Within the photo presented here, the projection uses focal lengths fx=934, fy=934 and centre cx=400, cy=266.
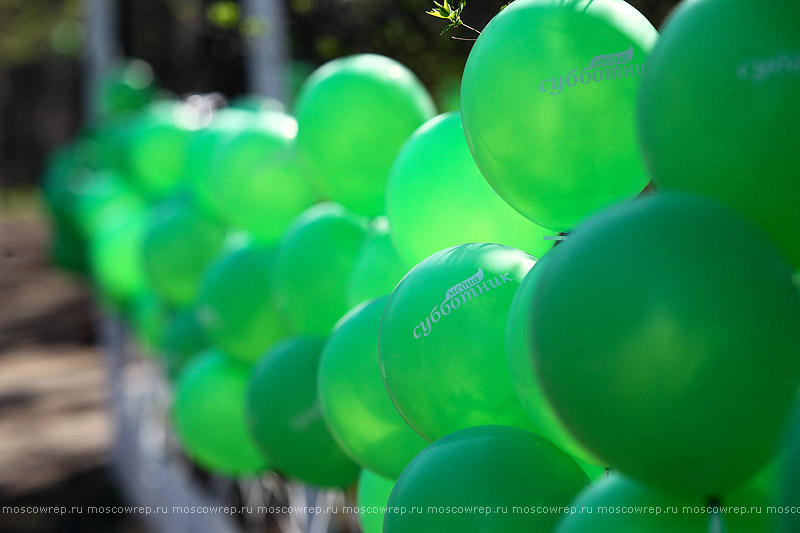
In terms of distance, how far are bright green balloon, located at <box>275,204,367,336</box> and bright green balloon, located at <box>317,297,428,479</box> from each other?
33 cm

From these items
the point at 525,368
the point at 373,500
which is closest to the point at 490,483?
the point at 525,368

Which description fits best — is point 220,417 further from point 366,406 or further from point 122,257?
point 122,257

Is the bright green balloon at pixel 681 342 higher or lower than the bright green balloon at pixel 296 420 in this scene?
higher

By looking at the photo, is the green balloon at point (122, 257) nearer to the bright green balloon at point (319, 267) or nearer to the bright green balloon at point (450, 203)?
the bright green balloon at point (319, 267)

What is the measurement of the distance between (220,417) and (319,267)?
32.0 inches

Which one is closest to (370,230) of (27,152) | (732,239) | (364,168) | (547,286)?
(364,168)

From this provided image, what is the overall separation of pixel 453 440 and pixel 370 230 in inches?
32.7

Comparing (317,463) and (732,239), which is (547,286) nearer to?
(732,239)

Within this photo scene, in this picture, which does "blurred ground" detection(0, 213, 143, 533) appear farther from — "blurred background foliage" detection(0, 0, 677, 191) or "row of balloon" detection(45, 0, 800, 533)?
"row of balloon" detection(45, 0, 800, 533)

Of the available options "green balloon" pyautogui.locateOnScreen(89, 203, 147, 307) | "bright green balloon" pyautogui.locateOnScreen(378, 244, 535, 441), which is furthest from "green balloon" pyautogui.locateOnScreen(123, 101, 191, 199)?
"bright green balloon" pyautogui.locateOnScreen(378, 244, 535, 441)

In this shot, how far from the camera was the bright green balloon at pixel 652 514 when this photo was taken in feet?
3.31

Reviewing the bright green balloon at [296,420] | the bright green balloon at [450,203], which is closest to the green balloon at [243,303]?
the bright green balloon at [296,420]

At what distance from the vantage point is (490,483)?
1.26 meters

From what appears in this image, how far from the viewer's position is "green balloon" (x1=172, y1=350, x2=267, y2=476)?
2.64m
